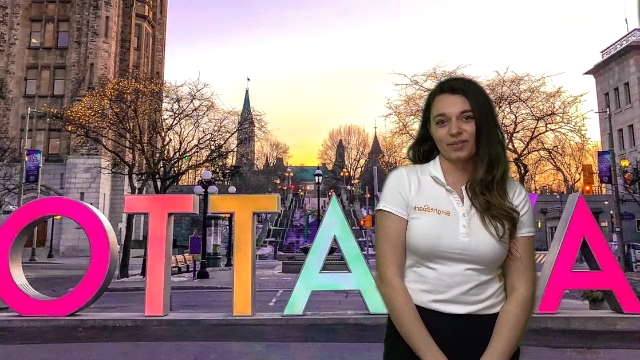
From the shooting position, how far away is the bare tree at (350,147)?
238ft

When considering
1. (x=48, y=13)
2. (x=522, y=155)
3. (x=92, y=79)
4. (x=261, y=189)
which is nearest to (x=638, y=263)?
(x=522, y=155)

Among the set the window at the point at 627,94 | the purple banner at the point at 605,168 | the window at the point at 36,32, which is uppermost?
the window at the point at 36,32

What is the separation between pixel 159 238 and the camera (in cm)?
860

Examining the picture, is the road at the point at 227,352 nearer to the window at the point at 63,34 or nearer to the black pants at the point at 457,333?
the black pants at the point at 457,333

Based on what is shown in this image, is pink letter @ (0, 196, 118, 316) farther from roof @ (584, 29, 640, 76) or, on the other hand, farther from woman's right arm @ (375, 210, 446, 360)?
roof @ (584, 29, 640, 76)

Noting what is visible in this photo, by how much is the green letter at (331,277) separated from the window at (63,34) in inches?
1435

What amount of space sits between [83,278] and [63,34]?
35.2 meters

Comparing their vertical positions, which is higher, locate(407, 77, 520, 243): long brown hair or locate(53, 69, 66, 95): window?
locate(53, 69, 66, 95): window

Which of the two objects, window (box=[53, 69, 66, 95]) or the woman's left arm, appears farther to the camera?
window (box=[53, 69, 66, 95])

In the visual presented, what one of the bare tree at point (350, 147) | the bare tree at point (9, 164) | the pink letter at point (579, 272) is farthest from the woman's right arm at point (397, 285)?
the bare tree at point (350, 147)

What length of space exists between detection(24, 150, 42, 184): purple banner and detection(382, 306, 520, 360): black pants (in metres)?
32.1

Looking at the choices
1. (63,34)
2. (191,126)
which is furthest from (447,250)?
(63,34)

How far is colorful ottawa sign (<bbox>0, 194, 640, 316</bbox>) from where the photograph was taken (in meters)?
7.88

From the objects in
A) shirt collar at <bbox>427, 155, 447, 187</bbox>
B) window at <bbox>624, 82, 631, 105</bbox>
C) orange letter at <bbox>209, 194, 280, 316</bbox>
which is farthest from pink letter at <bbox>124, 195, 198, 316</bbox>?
window at <bbox>624, 82, 631, 105</bbox>
